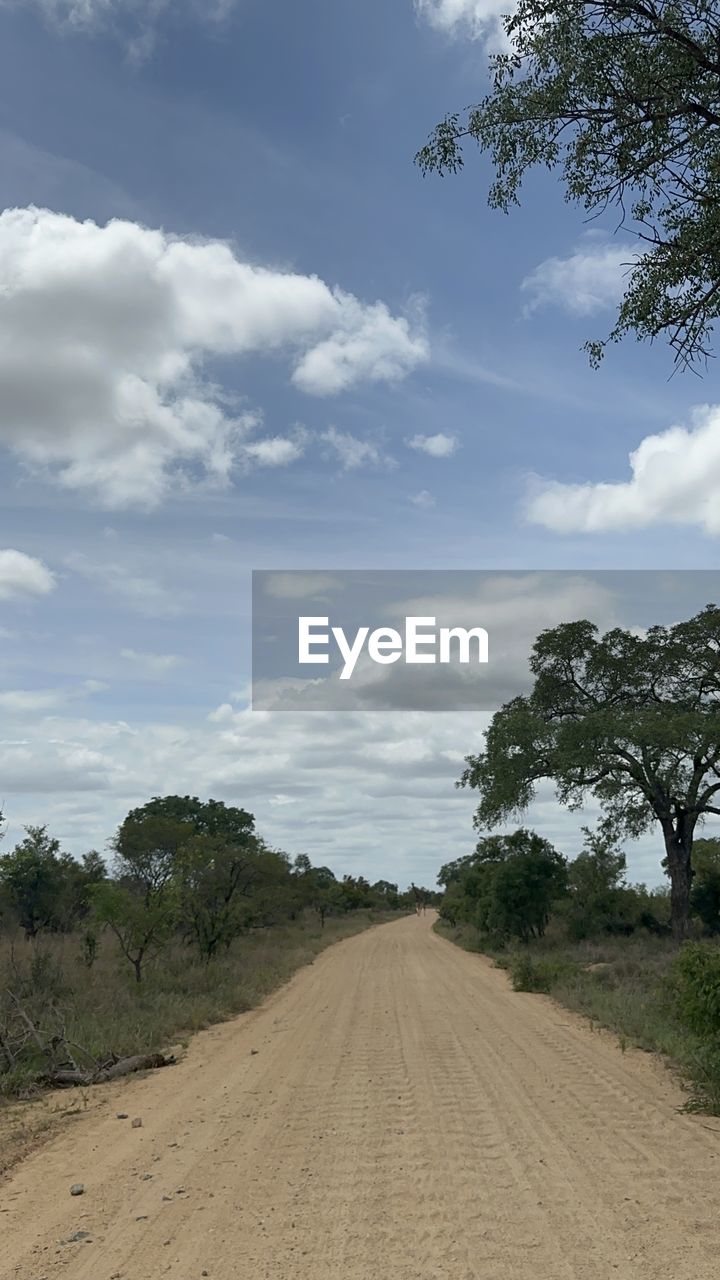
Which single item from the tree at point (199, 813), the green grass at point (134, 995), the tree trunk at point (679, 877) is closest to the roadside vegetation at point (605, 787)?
the tree trunk at point (679, 877)

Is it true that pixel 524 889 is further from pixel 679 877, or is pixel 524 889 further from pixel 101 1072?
pixel 101 1072

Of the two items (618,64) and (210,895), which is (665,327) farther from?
(210,895)

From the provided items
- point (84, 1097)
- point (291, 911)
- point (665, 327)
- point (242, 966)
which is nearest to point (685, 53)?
point (665, 327)

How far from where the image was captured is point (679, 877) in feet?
101

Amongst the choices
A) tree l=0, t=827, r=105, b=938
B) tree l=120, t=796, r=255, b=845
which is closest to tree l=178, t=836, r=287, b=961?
tree l=0, t=827, r=105, b=938

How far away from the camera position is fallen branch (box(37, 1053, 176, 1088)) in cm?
1129

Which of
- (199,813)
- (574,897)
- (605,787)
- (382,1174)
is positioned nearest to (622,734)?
(605,787)

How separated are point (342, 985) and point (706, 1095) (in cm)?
1397

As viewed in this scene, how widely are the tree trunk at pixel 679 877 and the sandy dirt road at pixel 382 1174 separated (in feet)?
63.9

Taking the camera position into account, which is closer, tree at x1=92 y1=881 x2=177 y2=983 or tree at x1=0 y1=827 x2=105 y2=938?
tree at x1=92 y1=881 x2=177 y2=983

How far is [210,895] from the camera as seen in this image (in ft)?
98.5

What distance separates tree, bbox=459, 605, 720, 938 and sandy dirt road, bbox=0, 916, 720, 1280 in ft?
55.5

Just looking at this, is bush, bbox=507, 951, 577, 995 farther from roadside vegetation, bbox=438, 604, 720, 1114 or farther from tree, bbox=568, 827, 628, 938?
tree, bbox=568, 827, 628, 938

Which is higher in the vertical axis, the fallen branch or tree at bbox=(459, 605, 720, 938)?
tree at bbox=(459, 605, 720, 938)
